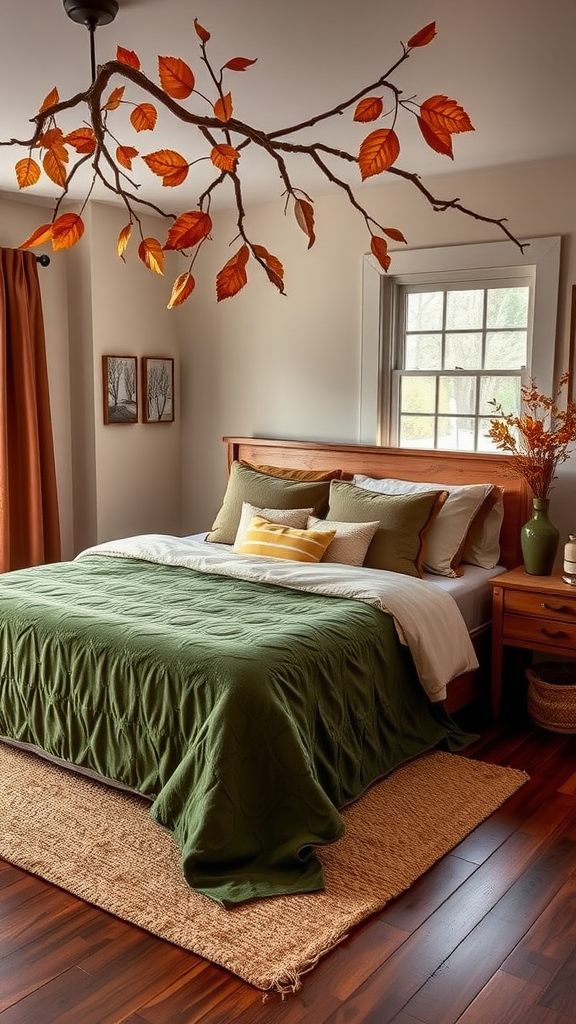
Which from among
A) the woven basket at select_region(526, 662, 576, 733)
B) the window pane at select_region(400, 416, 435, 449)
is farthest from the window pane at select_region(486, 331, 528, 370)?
the woven basket at select_region(526, 662, 576, 733)

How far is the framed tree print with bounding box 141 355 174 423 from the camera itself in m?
5.31

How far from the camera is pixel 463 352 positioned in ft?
14.7

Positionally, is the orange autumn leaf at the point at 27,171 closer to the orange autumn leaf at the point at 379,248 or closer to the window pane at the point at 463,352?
the orange autumn leaf at the point at 379,248

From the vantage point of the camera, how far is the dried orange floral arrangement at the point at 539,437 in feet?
12.5

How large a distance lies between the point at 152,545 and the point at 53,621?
1.06 meters

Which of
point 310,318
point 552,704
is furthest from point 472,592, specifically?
point 310,318

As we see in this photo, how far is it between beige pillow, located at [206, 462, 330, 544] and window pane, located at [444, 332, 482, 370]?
35.6 inches

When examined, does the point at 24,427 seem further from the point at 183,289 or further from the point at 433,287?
the point at 183,289

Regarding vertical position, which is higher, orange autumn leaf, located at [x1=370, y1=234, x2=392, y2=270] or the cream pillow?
orange autumn leaf, located at [x1=370, y1=234, x2=392, y2=270]

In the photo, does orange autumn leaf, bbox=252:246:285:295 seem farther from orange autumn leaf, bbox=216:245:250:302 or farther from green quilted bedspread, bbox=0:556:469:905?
green quilted bedspread, bbox=0:556:469:905

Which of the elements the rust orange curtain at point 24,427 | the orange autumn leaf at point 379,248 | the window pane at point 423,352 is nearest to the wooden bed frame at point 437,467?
the window pane at point 423,352

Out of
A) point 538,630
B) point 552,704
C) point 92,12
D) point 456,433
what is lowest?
point 552,704

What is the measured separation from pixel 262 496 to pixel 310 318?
44.7 inches

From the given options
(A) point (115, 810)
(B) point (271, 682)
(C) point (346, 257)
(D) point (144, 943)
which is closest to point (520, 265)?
(C) point (346, 257)
